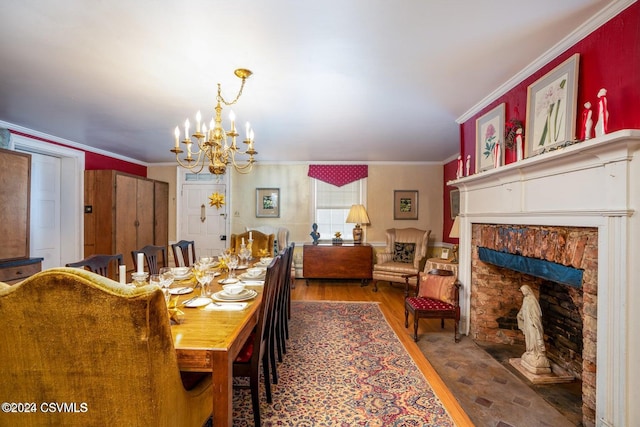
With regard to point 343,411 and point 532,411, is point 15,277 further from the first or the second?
point 532,411

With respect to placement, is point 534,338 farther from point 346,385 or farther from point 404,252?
point 404,252

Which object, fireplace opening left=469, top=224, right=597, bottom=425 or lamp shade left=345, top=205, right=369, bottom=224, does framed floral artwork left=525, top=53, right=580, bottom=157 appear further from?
lamp shade left=345, top=205, right=369, bottom=224

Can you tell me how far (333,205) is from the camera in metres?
5.56

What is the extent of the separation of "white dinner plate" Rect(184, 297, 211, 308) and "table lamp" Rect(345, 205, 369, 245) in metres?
3.58

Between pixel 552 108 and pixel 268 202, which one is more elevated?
pixel 552 108

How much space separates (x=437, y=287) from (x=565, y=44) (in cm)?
223

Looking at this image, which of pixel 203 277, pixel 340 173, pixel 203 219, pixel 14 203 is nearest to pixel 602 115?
pixel 203 277

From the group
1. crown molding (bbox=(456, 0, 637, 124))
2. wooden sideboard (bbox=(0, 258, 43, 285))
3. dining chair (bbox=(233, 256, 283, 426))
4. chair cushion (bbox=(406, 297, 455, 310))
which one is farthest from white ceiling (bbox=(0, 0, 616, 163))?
chair cushion (bbox=(406, 297, 455, 310))

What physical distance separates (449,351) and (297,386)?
4.77 feet

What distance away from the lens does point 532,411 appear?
5.86 feet

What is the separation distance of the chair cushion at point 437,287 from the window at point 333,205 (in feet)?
8.36

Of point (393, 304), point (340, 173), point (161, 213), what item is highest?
point (340, 173)

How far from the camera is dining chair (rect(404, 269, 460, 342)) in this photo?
272cm

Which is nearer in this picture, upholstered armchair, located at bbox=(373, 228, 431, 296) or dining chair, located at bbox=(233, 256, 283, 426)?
dining chair, located at bbox=(233, 256, 283, 426)
